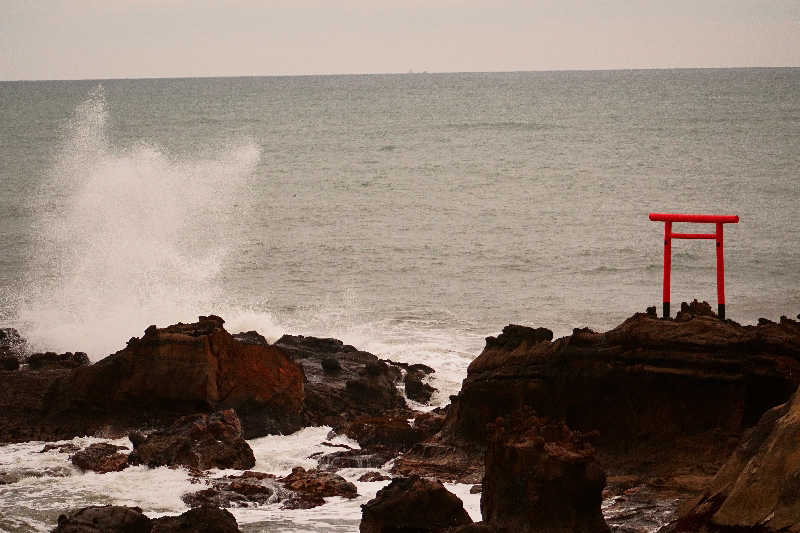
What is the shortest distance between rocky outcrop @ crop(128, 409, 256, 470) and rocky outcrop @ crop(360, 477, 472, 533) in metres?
4.63

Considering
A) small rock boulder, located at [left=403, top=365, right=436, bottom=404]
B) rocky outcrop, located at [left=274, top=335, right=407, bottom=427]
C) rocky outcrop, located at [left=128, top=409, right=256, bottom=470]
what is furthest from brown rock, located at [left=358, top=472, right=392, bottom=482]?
small rock boulder, located at [left=403, top=365, right=436, bottom=404]

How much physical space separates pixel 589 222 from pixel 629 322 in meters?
33.7

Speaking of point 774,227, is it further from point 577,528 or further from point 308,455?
point 577,528

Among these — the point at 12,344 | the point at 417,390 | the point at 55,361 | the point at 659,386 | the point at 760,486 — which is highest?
the point at 12,344

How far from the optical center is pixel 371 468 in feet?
52.2

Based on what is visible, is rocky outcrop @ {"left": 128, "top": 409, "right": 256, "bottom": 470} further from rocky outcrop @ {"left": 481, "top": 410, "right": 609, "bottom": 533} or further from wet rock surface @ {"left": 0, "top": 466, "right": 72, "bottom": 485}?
rocky outcrop @ {"left": 481, "top": 410, "right": 609, "bottom": 533}

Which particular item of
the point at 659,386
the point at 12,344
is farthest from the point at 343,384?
the point at 659,386

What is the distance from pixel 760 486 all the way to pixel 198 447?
8.91m

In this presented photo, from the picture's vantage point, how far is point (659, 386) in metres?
13.4

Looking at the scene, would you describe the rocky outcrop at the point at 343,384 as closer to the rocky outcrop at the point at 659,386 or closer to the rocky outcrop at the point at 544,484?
the rocky outcrop at the point at 659,386

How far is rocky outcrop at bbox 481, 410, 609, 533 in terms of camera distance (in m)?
11.2

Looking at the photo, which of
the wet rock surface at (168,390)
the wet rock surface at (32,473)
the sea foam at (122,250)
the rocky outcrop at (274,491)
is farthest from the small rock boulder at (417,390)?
the sea foam at (122,250)

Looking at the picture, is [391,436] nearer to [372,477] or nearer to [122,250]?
[372,477]

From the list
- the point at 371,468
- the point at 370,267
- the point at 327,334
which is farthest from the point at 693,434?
the point at 370,267
